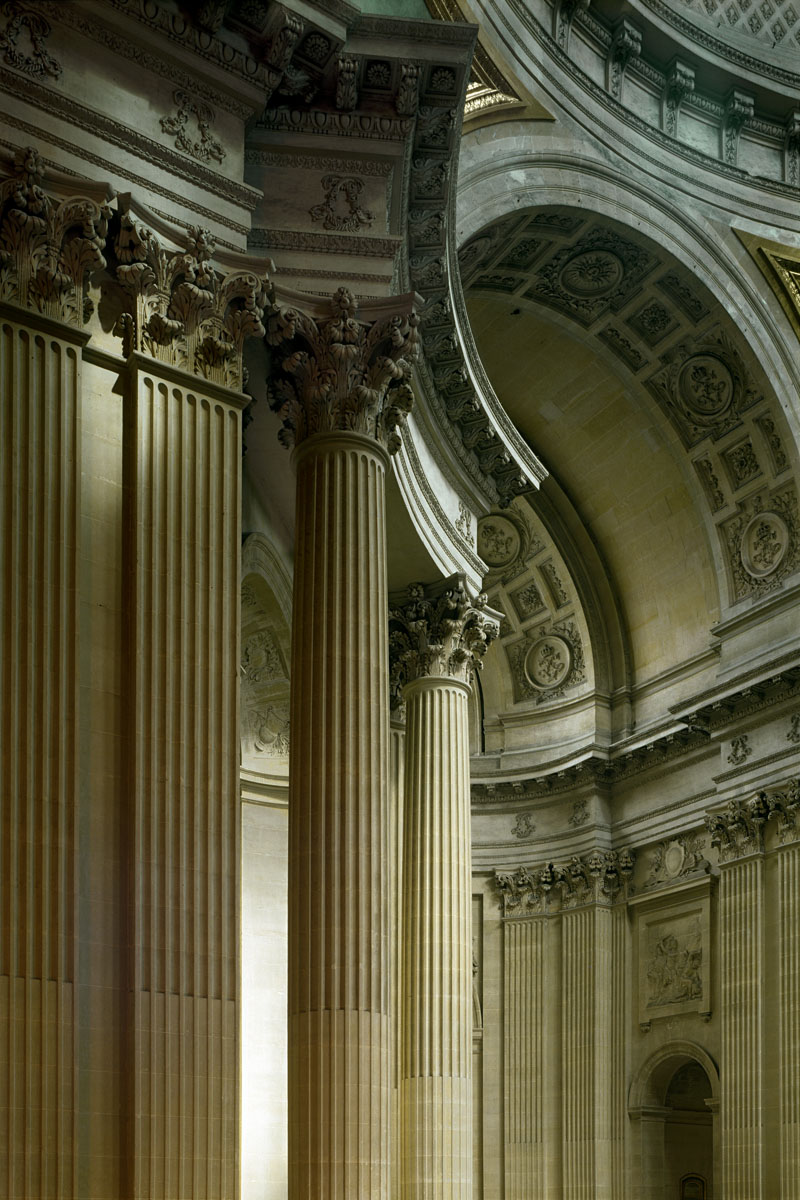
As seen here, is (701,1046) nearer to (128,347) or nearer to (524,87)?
(524,87)

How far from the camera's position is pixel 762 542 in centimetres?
2764

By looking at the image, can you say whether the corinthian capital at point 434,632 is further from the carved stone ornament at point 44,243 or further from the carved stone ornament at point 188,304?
the carved stone ornament at point 44,243

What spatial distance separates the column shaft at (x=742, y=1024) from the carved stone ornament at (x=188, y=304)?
52.8 ft

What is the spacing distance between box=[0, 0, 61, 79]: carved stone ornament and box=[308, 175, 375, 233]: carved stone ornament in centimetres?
270

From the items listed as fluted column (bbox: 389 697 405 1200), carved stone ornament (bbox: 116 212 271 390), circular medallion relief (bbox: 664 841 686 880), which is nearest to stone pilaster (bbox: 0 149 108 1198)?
carved stone ornament (bbox: 116 212 271 390)

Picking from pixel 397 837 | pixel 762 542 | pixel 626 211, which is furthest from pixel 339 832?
pixel 762 542

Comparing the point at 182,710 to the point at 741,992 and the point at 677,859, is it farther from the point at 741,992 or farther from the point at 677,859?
the point at 677,859

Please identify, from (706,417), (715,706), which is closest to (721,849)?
(715,706)

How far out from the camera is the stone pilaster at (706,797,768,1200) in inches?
969

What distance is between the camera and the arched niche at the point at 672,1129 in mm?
A: 27516

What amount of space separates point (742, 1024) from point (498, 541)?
1014 cm

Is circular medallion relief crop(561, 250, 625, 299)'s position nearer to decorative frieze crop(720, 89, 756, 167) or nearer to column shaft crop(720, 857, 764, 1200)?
decorative frieze crop(720, 89, 756, 167)

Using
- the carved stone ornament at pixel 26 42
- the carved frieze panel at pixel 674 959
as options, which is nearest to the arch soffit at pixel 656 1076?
the carved frieze panel at pixel 674 959

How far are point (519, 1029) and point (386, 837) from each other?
17534 millimetres
